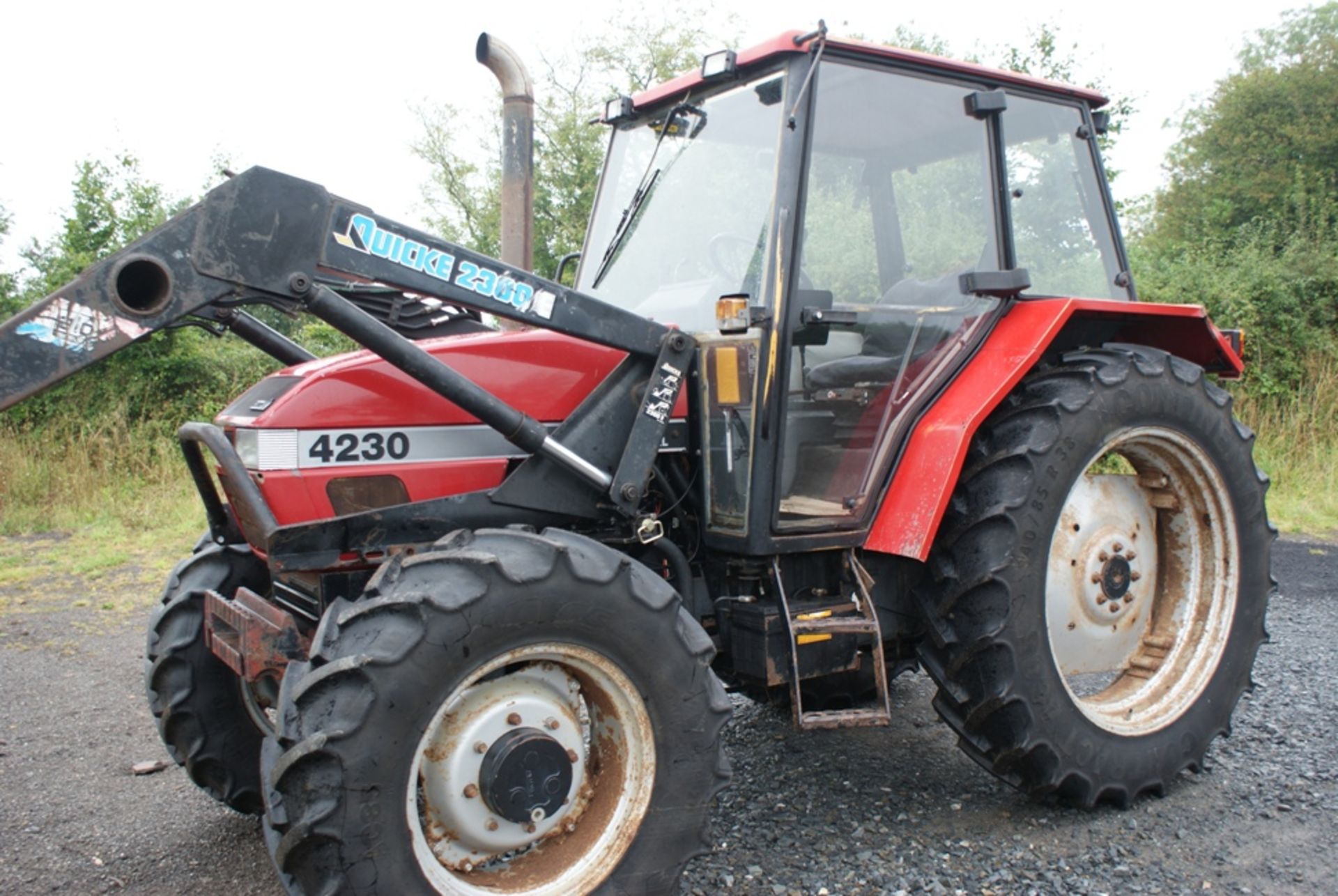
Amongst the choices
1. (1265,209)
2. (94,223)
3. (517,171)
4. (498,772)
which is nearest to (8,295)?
(94,223)

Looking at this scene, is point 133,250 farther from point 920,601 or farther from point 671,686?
point 920,601

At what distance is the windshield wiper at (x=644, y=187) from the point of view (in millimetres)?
3539

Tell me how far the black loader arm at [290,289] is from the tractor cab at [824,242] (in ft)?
1.39

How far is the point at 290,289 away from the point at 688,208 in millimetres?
1469

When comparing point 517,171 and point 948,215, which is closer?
point 948,215

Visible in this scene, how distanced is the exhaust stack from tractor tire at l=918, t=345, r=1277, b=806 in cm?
278

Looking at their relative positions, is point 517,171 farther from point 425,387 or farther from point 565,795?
point 565,795

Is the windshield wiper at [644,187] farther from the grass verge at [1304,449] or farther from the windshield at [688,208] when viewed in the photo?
the grass verge at [1304,449]

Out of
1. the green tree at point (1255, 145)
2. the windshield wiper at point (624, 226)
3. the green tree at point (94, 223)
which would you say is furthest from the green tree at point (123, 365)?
the green tree at point (1255, 145)

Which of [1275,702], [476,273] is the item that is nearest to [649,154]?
[476,273]

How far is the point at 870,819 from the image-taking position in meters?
3.39

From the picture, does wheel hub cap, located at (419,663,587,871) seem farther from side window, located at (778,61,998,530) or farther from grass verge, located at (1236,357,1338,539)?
grass verge, located at (1236,357,1338,539)

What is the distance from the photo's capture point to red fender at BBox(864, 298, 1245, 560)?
320cm

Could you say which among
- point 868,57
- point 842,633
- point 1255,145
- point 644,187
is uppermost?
point 1255,145
